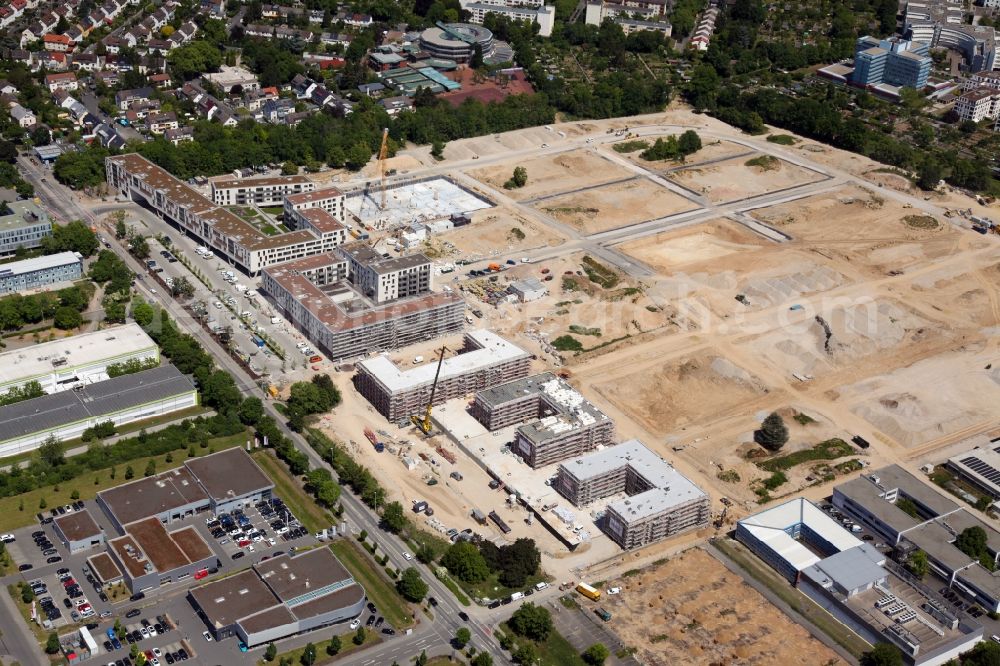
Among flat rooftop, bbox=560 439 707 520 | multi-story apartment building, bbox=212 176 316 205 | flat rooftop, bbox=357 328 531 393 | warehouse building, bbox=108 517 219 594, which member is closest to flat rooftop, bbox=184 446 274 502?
warehouse building, bbox=108 517 219 594

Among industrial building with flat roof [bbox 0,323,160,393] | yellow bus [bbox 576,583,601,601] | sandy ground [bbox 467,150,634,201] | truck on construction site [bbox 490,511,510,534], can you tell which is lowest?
yellow bus [bbox 576,583,601,601]

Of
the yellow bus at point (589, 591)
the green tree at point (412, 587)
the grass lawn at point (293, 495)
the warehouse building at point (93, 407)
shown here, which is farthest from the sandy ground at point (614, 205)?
the green tree at point (412, 587)

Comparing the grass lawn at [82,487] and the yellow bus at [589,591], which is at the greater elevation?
the grass lawn at [82,487]

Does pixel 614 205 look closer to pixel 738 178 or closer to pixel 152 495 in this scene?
pixel 738 178

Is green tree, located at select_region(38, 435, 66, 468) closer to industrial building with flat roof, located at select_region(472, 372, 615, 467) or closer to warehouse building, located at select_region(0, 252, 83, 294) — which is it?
warehouse building, located at select_region(0, 252, 83, 294)

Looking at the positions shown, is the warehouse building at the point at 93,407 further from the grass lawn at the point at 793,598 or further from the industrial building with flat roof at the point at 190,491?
the grass lawn at the point at 793,598

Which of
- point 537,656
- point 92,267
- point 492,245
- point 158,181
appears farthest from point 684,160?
point 537,656

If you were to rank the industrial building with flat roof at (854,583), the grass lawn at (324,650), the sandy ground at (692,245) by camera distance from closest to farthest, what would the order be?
the grass lawn at (324,650), the industrial building with flat roof at (854,583), the sandy ground at (692,245)
